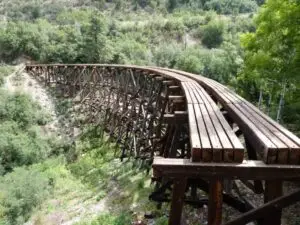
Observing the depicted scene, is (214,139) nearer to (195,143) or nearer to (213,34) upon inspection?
(195,143)

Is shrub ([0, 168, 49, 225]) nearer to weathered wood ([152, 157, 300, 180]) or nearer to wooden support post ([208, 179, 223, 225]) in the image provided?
wooden support post ([208, 179, 223, 225])

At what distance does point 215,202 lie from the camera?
2.66 m

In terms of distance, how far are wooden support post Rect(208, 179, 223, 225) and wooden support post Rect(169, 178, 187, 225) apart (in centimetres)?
27

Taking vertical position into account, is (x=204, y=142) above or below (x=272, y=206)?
above

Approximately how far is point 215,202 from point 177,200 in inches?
14.9

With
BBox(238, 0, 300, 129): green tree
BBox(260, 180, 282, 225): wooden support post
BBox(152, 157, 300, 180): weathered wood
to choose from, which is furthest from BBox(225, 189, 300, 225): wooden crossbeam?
BBox(238, 0, 300, 129): green tree

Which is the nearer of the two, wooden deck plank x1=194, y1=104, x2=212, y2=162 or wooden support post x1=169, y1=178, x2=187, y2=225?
wooden deck plank x1=194, y1=104, x2=212, y2=162

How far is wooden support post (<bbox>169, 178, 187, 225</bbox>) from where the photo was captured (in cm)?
280

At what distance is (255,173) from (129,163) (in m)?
8.49

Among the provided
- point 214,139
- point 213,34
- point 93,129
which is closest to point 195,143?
point 214,139

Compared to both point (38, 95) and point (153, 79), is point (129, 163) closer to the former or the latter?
point (153, 79)

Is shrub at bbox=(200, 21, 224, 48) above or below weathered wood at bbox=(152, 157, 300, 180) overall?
above

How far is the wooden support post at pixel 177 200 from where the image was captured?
2.80 metres

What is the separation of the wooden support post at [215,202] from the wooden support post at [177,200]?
0.87 feet
